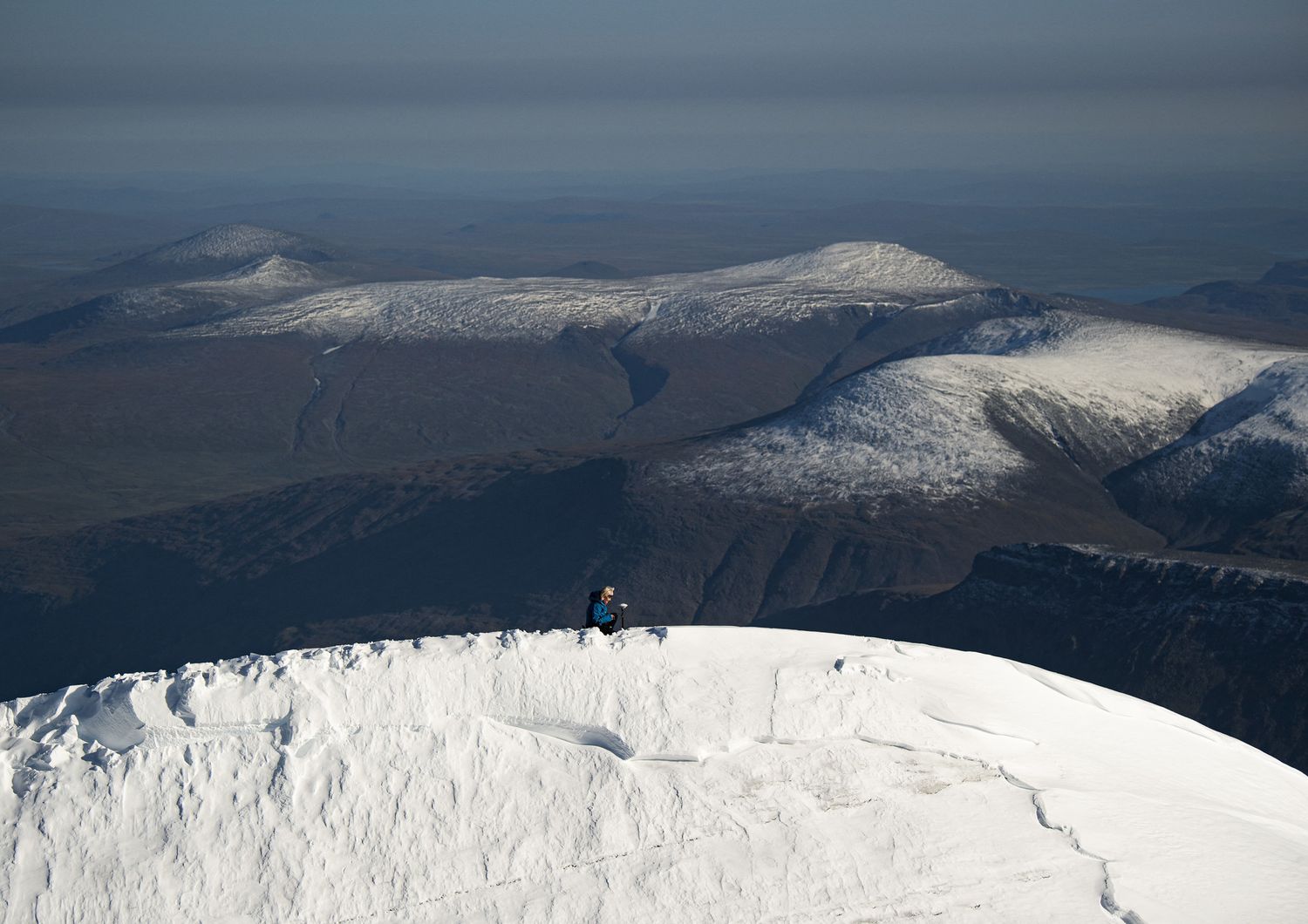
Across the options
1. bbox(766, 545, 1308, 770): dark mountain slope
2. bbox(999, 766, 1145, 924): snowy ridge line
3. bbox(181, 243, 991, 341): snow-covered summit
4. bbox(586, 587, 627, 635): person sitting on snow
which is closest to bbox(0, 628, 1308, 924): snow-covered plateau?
bbox(999, 766, 1145, 924): snowy ridge line

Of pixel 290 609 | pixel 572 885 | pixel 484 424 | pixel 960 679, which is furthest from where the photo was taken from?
pixel 484 424

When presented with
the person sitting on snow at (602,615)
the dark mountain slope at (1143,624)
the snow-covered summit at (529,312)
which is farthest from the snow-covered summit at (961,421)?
the snow-covered summit at (529,312)

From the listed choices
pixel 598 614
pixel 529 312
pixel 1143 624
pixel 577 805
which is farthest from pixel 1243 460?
pixel 529 312

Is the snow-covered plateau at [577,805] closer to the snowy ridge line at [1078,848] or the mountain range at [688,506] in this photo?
the snowy ridge line at [1078,848]

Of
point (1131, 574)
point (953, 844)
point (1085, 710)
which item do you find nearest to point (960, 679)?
point (1085, 710)

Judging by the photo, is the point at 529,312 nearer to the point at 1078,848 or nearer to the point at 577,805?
the point at 577,805

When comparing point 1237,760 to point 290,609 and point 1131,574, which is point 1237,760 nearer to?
point 1131,574

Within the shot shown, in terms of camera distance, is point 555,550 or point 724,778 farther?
point 555,550
